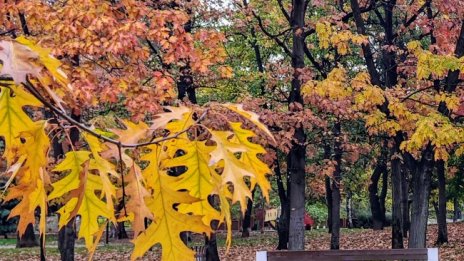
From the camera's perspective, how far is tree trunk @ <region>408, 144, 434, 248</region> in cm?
1030

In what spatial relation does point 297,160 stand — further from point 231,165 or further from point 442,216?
point 231,165

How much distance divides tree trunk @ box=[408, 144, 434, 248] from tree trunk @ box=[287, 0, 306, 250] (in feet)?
7.58

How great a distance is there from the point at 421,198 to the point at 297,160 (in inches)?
116

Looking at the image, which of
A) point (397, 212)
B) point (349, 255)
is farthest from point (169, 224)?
point (397, 212)

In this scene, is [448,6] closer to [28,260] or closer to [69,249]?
[69,249]

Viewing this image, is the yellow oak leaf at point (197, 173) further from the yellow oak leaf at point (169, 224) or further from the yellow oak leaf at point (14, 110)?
the yellow oak leaf at point (14, 110)

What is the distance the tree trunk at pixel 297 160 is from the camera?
12.0 m

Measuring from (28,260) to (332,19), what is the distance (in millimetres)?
13883

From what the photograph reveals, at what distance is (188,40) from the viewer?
7.71m

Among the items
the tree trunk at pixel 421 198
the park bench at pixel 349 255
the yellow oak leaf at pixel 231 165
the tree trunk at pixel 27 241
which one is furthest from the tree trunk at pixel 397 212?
the tree trunk at pixel 27 241

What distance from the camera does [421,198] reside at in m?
10.5

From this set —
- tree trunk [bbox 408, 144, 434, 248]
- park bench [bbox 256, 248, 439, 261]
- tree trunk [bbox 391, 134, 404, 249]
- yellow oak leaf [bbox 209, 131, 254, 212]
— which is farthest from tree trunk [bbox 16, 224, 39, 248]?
yellow oak leaf [bbox 209, 131, 254, 212]

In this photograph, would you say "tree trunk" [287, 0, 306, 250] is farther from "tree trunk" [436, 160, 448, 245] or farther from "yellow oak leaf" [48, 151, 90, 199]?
"yellow oak leaf" [48, 151, 90, 199]

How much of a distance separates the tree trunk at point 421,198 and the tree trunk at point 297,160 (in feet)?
7.58
